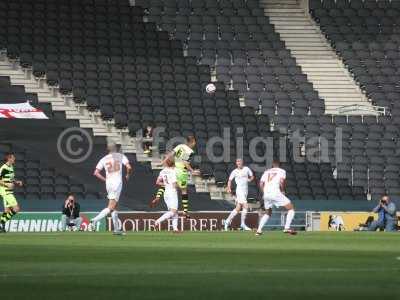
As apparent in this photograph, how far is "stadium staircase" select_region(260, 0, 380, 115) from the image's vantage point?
4650 centimetres

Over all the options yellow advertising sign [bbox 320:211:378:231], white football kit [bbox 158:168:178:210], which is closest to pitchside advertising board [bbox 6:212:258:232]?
yellow advertising sign [bbox 320:211:378:231]

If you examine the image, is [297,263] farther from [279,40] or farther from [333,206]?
[279,40]

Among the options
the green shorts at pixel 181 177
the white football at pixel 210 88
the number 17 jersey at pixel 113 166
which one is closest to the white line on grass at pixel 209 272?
the number 17 jersey at pixel 113 166

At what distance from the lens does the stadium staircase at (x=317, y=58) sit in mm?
46500

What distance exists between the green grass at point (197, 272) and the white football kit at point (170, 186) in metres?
10.7

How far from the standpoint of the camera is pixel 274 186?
29.4 m

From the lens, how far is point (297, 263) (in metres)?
14.7

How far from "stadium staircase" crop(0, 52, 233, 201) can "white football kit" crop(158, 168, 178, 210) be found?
9.67 metres

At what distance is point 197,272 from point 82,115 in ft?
99.0

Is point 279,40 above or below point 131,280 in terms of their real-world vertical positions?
above

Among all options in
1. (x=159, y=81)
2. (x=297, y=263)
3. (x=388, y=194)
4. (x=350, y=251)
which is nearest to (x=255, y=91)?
(x=159, y=81)

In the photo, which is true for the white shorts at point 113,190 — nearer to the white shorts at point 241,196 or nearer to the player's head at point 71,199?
the white shorts at point 241,196

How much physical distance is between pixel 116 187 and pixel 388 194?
17040 mm

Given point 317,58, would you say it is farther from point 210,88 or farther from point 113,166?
point 113,166
